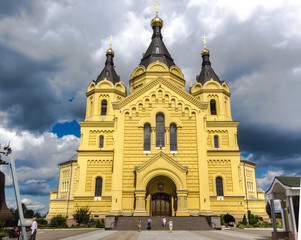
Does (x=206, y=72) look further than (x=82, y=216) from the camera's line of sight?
Yes

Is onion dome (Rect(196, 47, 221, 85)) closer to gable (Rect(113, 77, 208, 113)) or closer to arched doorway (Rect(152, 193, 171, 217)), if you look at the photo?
gable (Rect(113, 77, 208, 113))

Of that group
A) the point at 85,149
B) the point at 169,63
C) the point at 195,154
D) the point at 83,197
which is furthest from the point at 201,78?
the point at 83,197

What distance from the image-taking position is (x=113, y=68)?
125 ft

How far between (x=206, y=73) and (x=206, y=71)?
0.49 metres

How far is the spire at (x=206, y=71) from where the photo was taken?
115 feet

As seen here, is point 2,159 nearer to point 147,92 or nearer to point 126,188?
point 126,188

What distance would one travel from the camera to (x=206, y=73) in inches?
1419

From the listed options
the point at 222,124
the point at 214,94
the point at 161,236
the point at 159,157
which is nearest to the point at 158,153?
the point at 159,157

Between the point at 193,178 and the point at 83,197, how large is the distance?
11.9 metres

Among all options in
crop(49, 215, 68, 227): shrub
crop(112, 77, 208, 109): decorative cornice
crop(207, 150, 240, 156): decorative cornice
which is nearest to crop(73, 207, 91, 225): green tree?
crop(49, 215, 68, 227): shrub

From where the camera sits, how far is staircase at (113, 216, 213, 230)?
2100cm

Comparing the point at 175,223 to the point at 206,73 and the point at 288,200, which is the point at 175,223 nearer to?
the point at 288,200

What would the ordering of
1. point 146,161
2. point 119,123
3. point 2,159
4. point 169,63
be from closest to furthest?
point 2,159 < point 146,161 < point 119,123 < point 169,63

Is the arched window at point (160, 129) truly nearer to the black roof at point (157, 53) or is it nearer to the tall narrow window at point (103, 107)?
the tall narrow window at point (103, 107)
